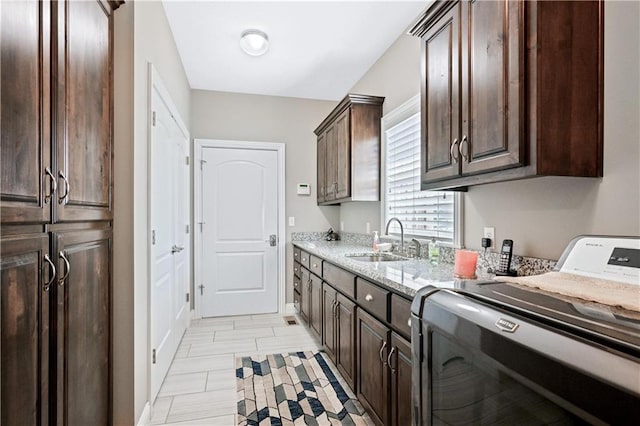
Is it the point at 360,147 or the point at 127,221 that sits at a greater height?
the point at 360,147

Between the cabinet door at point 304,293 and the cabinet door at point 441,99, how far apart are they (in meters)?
1.91

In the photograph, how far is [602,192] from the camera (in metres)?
1.21

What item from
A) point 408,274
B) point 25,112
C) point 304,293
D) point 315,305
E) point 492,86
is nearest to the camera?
point 25,112

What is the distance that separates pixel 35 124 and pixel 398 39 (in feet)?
8.60

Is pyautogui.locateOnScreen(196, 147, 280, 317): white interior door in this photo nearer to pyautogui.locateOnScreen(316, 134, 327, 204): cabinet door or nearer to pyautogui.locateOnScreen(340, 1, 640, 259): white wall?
pyautogui.locateOnScreen(316, 134, 327, 204): cabinet door

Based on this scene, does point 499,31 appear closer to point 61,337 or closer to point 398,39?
point 398,39

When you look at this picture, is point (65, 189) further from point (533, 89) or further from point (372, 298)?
point (533, 89)

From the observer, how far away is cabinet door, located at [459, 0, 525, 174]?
3.96ft

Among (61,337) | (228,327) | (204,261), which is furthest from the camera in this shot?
(204,261)

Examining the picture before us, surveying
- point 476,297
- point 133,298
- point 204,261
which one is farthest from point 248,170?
point 476,297

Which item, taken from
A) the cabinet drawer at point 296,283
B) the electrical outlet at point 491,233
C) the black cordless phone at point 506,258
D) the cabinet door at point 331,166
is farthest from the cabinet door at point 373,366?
the cabinet drawer at point 296,283

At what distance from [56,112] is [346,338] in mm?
1928

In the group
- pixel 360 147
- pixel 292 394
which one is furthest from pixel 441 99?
pixel 292 394

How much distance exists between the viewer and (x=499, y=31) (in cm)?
128
